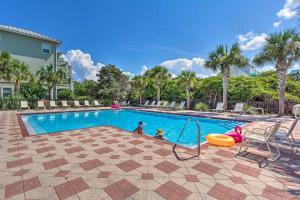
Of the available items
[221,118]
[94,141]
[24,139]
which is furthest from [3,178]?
[221,118]

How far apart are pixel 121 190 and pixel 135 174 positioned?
1.75 ft

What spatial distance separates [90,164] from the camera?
3441 mm

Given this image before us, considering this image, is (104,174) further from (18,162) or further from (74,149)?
(18,162)

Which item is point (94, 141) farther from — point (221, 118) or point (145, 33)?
point (145, 33)

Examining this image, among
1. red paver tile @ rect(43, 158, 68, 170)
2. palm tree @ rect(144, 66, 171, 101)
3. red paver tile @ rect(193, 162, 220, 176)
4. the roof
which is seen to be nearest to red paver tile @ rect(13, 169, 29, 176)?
red paver tile @ rect(43, 158, 68, 170)

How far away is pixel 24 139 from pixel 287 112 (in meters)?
15.8

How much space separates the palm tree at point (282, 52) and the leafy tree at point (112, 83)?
59.8 feet

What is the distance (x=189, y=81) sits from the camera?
16484 millimetres

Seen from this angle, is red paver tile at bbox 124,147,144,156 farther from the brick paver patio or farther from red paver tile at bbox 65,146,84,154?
red paver tile at bbox 65,146,84,154

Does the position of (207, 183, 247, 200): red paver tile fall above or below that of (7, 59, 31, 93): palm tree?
below

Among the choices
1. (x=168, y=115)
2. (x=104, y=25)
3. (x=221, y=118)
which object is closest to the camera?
(x=221, y=118)

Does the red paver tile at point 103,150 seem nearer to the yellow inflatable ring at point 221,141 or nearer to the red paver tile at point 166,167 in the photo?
the red paver tile at point 166,167

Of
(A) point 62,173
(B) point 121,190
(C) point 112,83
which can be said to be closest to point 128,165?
(B) point 121,190

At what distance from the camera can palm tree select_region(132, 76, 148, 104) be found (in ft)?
69.5
